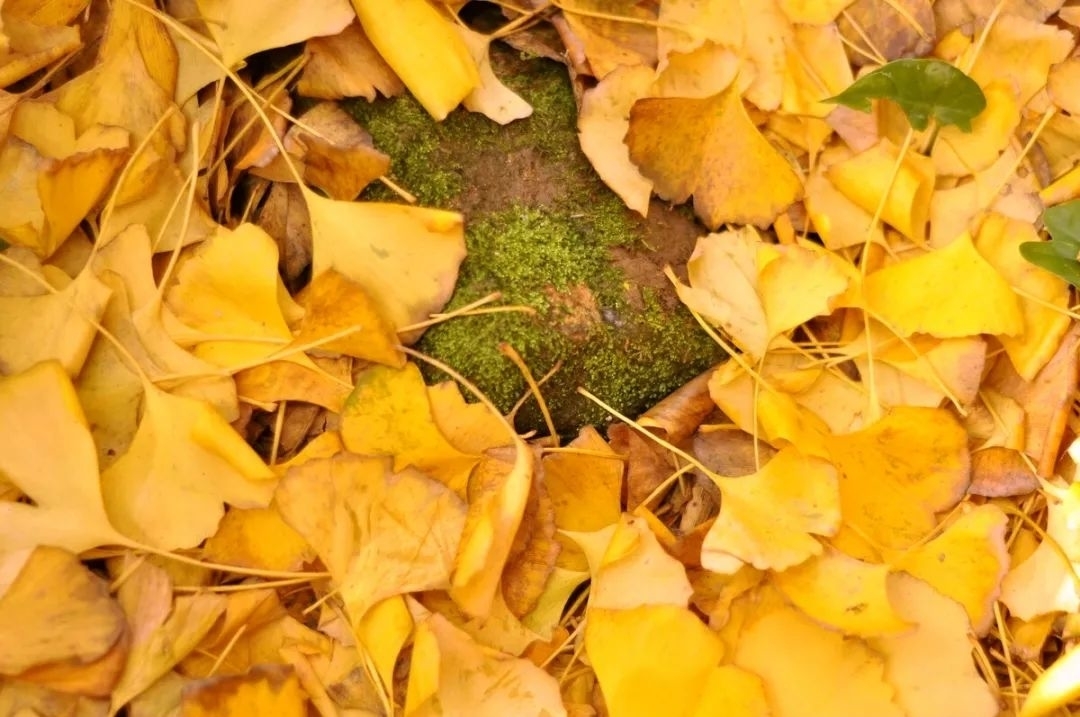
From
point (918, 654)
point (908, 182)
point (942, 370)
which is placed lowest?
point (918, 654)

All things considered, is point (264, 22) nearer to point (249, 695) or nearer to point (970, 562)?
point (249, 695)

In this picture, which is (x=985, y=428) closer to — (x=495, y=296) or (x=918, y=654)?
(x=918, y=654)

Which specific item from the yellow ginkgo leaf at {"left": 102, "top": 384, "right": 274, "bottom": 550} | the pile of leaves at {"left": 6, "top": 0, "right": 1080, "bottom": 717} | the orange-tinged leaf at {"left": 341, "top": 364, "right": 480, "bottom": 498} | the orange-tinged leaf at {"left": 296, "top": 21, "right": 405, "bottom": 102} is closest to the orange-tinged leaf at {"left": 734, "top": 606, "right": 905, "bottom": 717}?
the pile of leaves at {"left": 6, "top": 0, "right": 1080, "bottom": 717}

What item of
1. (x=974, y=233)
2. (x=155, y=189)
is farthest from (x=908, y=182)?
(x=155, y=189)

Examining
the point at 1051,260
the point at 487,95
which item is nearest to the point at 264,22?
the point at 487,95

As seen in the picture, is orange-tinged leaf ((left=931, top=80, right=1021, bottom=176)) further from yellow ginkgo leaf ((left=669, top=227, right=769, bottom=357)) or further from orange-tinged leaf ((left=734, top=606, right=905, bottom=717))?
orange-tinged leaf ((left=734, top=606, right=905, bottom=717))

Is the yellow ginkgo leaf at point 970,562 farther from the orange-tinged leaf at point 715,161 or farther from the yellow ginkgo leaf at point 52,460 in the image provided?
the yellow ginkgo leaf at point 52,460
